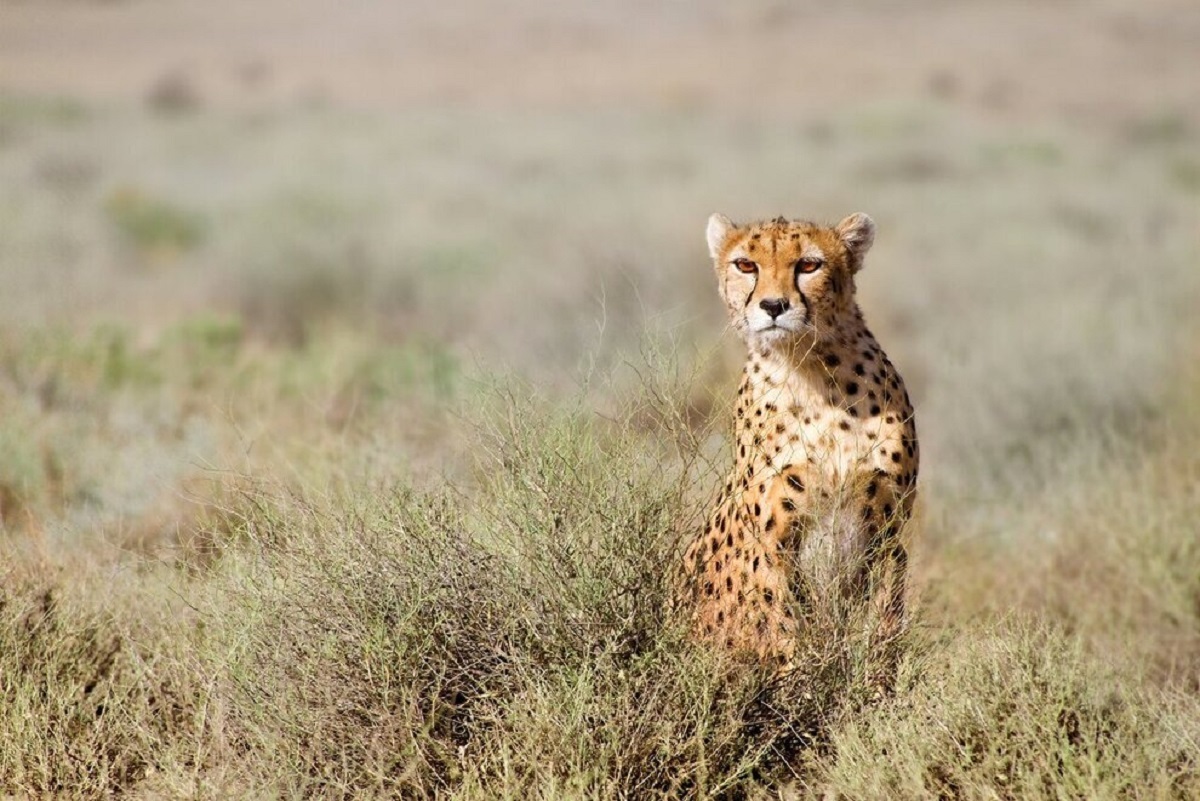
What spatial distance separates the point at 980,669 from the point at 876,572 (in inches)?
13.3

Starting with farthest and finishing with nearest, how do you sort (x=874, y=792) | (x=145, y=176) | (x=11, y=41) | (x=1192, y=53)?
(x=1192, y=53) < (x=11, y=41) < (x=145, y=176) < (x=874, y=792)

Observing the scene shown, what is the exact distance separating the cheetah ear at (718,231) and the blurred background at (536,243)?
0.80 ft

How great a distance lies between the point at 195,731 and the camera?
3.65 metres

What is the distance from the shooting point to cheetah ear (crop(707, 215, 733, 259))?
4.05 m

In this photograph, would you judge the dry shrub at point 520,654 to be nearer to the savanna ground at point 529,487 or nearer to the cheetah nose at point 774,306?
the savanna ground at point 529,487

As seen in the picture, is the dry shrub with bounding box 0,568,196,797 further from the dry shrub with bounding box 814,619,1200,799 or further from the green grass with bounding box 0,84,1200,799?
the dry shrub with bounding box 814,619,1200,799

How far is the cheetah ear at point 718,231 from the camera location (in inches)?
159

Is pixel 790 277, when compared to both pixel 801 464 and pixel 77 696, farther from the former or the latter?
pixel 77 696

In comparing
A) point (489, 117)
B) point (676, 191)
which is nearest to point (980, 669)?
point (676, 191)

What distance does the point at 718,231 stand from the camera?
4.09 metres

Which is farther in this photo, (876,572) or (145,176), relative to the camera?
(145,176)

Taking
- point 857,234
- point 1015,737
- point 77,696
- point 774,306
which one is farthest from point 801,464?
point 77,696

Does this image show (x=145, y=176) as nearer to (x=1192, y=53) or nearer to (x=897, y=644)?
(x=897, y=644)

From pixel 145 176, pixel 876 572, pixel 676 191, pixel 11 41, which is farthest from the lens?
pixel 11 41
